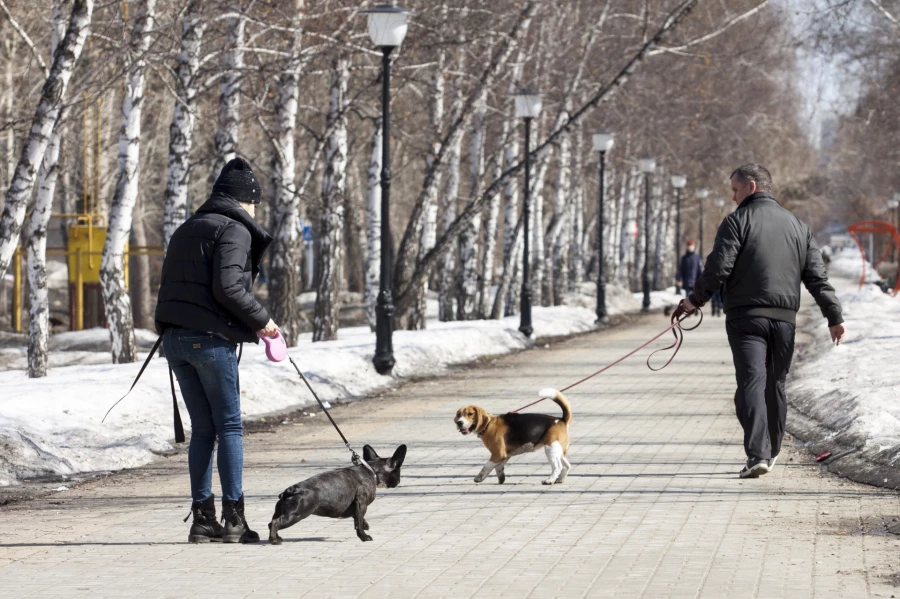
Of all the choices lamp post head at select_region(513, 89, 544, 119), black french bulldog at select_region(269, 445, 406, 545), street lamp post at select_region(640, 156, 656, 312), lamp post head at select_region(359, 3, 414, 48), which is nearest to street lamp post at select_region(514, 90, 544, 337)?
lamp post head at select_region(513, 89, 544, 119)

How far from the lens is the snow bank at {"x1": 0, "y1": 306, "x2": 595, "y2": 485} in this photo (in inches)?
406

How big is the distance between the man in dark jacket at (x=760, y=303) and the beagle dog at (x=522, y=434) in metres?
1.19

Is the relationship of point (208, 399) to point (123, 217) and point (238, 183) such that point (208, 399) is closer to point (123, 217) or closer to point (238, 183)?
point (238, 183)

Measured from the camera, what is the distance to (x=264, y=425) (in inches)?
524

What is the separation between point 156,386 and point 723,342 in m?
14.3

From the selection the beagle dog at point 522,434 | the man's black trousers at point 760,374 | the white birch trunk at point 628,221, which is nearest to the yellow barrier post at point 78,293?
the beagle dog at point 522,434

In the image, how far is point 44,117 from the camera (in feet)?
45.1

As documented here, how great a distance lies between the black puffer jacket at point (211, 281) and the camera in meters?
6.80

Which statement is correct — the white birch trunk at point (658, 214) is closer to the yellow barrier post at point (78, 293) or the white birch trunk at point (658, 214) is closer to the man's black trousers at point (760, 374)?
the yellow barrier post at point (78, 293)

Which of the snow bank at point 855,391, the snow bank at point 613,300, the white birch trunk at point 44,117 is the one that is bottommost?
the snow bank at point 613,300

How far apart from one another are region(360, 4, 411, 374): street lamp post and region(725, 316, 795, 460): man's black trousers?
863 centimetres

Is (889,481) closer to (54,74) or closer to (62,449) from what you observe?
(62,449)

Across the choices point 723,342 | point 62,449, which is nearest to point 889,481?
point 62,449

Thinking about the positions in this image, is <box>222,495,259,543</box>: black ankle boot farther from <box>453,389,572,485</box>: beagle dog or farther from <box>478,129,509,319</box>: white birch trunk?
<box>478,129,509,319</box>: white birch trunk
